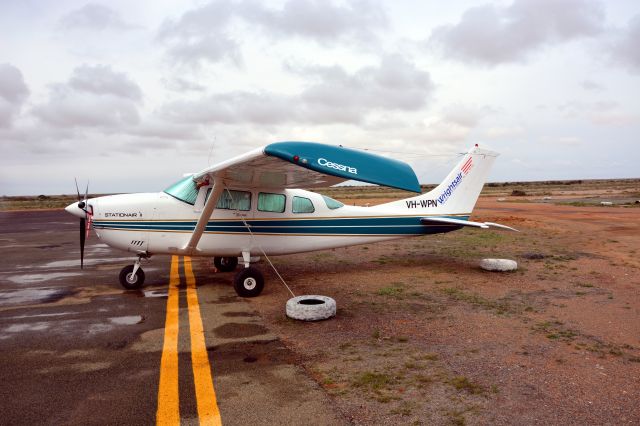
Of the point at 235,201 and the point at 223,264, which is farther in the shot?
the point at 223,264

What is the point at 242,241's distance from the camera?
931 cm

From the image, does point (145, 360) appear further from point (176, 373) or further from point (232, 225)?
point (232, 225)

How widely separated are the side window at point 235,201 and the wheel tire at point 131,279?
225cm

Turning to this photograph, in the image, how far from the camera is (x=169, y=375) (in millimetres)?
4605

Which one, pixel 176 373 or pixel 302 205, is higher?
pixel 302 205

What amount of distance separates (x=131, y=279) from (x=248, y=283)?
269 centimetres

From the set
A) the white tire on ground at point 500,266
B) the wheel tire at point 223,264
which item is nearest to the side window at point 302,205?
the wheel tire at point 223,264

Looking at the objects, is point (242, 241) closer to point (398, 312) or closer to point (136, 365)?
point (398, 312)

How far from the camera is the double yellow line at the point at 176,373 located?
12.3 ft

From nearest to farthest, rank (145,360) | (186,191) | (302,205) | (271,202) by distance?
1. (145,360)
2. (186,191)
3. (271,202)
4. (302,205)

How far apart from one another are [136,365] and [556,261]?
1085 centimetres

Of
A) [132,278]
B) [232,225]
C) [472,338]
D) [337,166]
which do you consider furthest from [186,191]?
[472,338]

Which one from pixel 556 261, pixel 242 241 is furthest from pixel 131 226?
pixel 556 261

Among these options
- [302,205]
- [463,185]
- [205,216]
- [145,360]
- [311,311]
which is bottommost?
[145,360]
